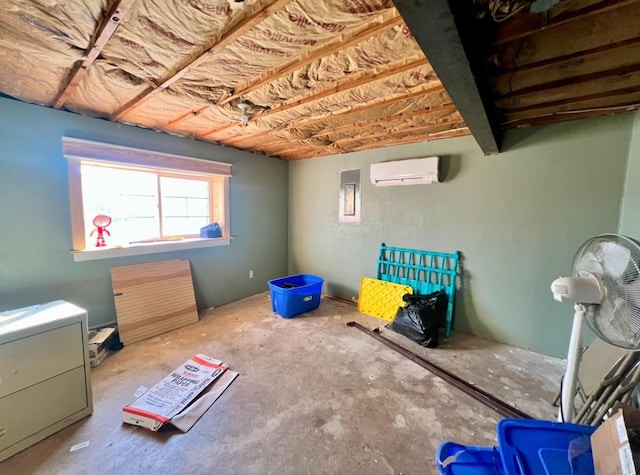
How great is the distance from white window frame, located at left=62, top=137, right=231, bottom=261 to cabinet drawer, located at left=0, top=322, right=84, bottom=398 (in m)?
1.10

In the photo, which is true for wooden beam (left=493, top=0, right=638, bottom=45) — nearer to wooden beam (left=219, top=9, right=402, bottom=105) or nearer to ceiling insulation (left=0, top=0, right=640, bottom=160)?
ceiling insulation (left=0, top=0, right=640, bottom=160)

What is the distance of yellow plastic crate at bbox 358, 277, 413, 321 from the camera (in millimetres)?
3070

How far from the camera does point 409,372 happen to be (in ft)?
6.84

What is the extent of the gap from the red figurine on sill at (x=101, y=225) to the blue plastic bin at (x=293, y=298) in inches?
70.0

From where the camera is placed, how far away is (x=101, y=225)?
2.47 meters

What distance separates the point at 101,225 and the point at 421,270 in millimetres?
3395

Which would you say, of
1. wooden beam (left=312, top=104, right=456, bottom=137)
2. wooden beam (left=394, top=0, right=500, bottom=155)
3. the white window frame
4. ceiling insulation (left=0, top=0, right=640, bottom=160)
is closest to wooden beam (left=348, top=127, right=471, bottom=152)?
ceiling insulation (left=0, top=0, right=640, bottom=160)

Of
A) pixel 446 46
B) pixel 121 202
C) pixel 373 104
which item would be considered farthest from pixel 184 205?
pixel 446 46

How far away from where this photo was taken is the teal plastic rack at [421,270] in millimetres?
2775

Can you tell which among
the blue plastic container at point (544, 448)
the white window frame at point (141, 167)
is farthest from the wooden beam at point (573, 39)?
the white window frame at point (141, 167)

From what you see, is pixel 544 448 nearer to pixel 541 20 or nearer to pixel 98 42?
pixel 541 20

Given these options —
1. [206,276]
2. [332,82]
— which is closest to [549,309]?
[332,82]

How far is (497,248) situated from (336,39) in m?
2.40

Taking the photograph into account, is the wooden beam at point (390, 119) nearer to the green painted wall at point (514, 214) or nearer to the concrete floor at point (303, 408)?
the green painted wall at point (514, 214)
